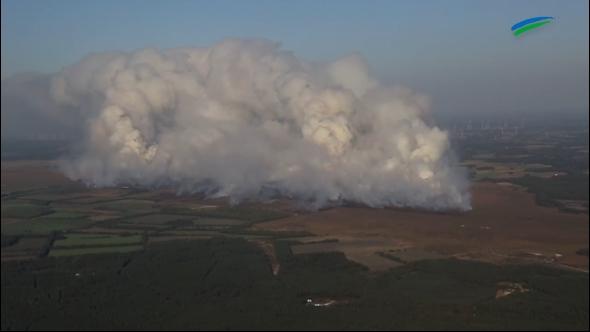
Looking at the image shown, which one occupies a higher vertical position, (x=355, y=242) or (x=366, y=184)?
(x=366, y=184)

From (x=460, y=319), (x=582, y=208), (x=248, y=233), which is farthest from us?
(x=248, y=233)

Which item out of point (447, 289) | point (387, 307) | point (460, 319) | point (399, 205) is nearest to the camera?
point (460, 319)

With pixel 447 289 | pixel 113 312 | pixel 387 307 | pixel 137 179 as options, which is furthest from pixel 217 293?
pixel 137 179

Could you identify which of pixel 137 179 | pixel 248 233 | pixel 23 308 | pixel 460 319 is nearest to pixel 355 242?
pixel 248 233

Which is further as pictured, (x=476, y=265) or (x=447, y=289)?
(x=476, y=265)

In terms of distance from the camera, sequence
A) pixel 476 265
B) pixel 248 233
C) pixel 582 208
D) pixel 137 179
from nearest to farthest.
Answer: pixel 582 208 → pixel 476 265 → pixel 248 233 → pixel 137 179

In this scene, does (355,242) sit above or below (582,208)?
below

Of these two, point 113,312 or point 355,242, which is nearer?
point 113,312

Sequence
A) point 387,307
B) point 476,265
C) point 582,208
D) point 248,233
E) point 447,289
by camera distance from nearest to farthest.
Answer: point 582,208 → point 387,307 → point 447,289 → point 476,265 → point 248,233

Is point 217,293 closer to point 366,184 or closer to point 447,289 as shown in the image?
point 447,289

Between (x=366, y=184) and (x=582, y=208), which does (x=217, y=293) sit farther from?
(x=366, y=184)
